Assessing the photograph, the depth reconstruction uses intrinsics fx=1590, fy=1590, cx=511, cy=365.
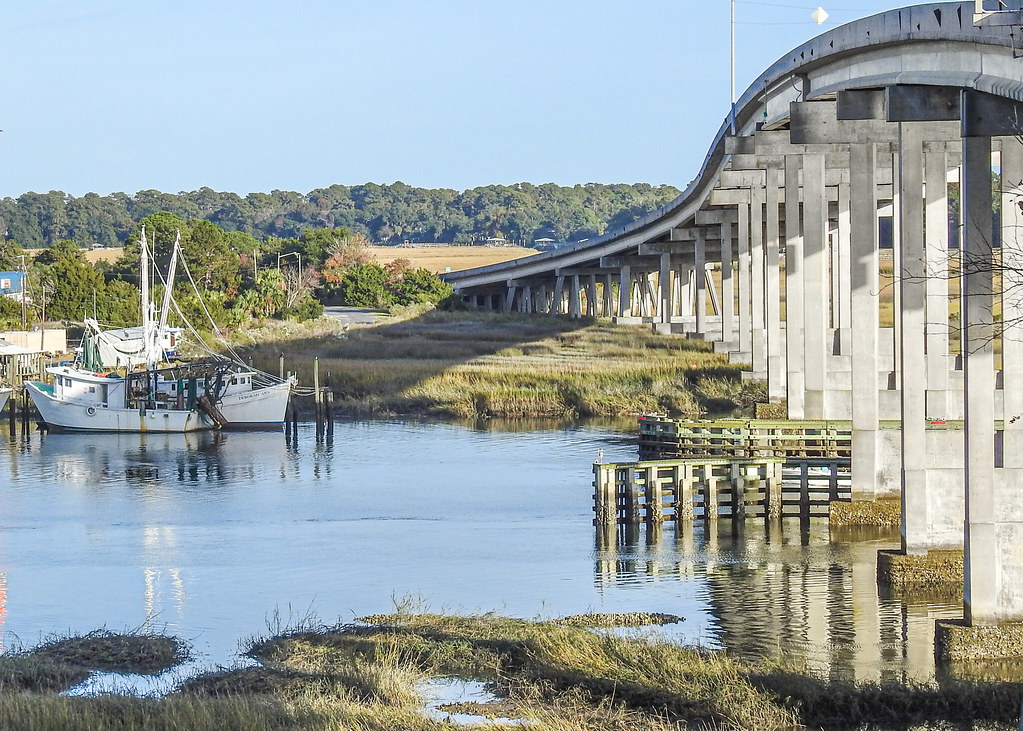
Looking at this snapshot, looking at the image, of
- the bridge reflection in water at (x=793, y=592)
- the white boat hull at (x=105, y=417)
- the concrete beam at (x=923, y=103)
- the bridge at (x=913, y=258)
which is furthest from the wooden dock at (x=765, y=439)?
the white boat hull at (x=105, y=417)

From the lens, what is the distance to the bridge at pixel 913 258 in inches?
768

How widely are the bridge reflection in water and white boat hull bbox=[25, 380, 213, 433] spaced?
3586 centimetres

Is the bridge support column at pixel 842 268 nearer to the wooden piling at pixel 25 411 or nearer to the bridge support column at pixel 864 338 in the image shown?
the bridge support column at pixel 864 338

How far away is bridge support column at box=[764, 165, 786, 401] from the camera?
47.3m

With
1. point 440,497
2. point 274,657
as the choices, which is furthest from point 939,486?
point 440,497

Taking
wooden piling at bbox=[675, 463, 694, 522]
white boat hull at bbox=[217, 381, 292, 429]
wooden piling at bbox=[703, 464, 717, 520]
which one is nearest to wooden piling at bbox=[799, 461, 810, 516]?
wooden piling at bbox=[703, 464, 717, 520]

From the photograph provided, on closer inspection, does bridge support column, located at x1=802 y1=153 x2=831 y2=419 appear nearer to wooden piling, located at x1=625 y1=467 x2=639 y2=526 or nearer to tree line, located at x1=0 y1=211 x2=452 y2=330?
wooden piling, located at x1=625 y1=467 x2=639 y2=526

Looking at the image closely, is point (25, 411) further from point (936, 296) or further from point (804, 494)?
point (936, 296)

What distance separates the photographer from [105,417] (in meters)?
Result: 65.2

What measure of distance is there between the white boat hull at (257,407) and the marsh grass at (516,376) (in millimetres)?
2954

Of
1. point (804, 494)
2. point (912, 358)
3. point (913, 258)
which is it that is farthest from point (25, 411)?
point (913, 258)

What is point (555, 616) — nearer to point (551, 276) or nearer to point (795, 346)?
point (795, 346)

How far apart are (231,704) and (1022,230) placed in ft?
55.5

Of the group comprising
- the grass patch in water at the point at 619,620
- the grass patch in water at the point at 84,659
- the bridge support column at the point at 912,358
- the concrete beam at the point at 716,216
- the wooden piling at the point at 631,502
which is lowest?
the grass patch in water at the point at 619,620
